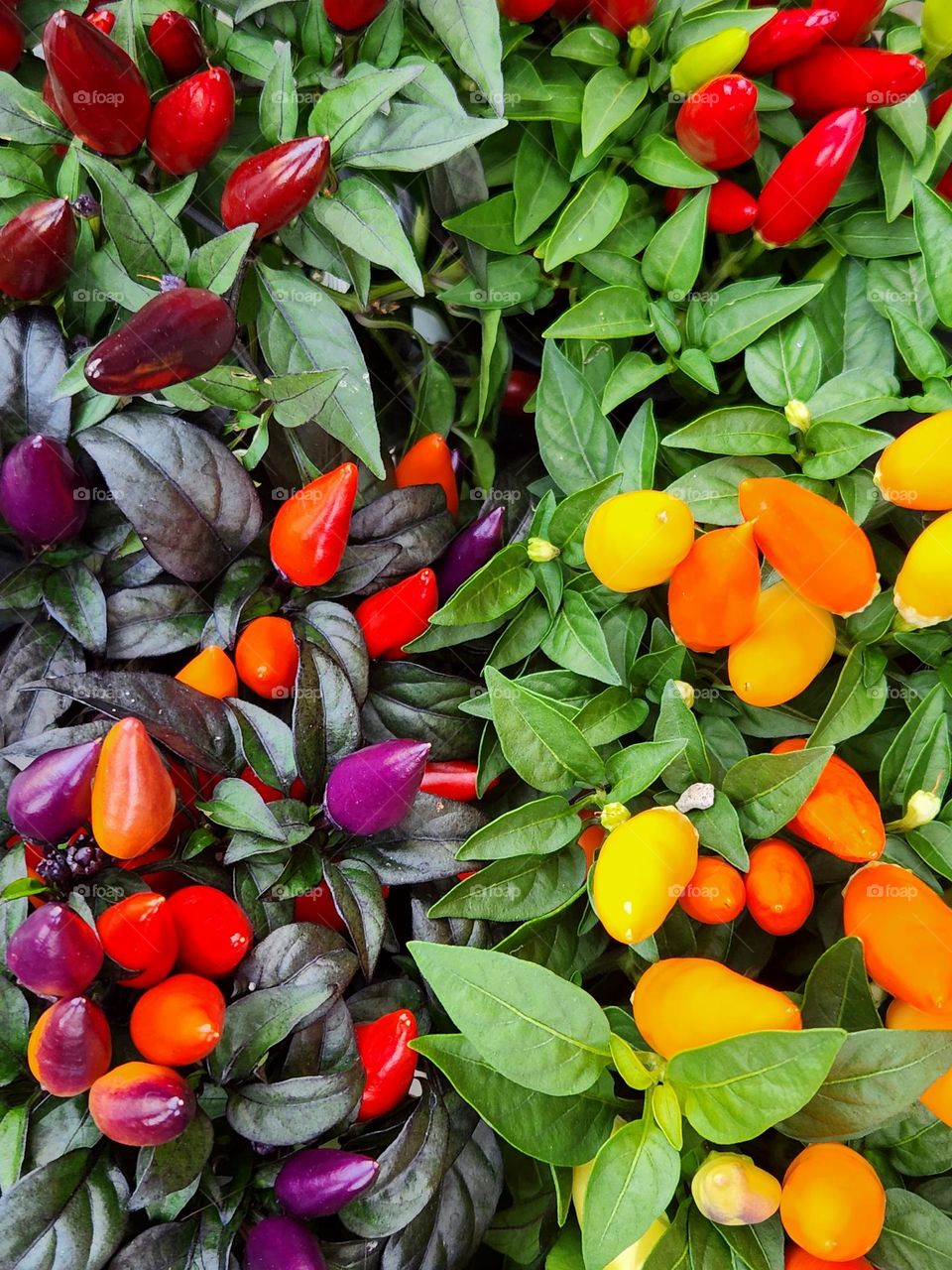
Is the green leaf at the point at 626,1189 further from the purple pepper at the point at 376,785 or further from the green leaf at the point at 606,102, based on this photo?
the green leaf at the point at 606,102

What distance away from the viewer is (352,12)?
594 millimetres

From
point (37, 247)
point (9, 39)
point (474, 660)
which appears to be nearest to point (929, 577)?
point (474, 660)

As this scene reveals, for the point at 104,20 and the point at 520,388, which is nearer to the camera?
the point at 104,20

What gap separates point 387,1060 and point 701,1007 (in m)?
0.17

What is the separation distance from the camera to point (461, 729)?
24.8 inches

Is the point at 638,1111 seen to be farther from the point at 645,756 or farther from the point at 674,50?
the point at 674,50

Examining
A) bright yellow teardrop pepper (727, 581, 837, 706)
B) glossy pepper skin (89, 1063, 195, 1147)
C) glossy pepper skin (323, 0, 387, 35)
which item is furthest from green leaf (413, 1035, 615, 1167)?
glossy pepper skin (323, 0, 387, 35)

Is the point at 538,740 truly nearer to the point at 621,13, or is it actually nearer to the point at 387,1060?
the point at 387,1060

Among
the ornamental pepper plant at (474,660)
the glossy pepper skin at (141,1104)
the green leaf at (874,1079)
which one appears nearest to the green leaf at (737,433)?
the ornamental pepper plant at (474,660)

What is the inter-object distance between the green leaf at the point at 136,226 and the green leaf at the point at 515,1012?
1.23 feet

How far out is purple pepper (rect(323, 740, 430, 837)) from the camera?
53 cm

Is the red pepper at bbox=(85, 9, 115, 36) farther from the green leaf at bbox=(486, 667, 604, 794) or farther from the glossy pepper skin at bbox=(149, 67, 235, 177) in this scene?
the green leaf at bbox=(486, 667, 604, 794)

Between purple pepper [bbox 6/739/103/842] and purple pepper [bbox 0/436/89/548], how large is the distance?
14 centimetres

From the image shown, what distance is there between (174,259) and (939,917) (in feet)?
1.66
